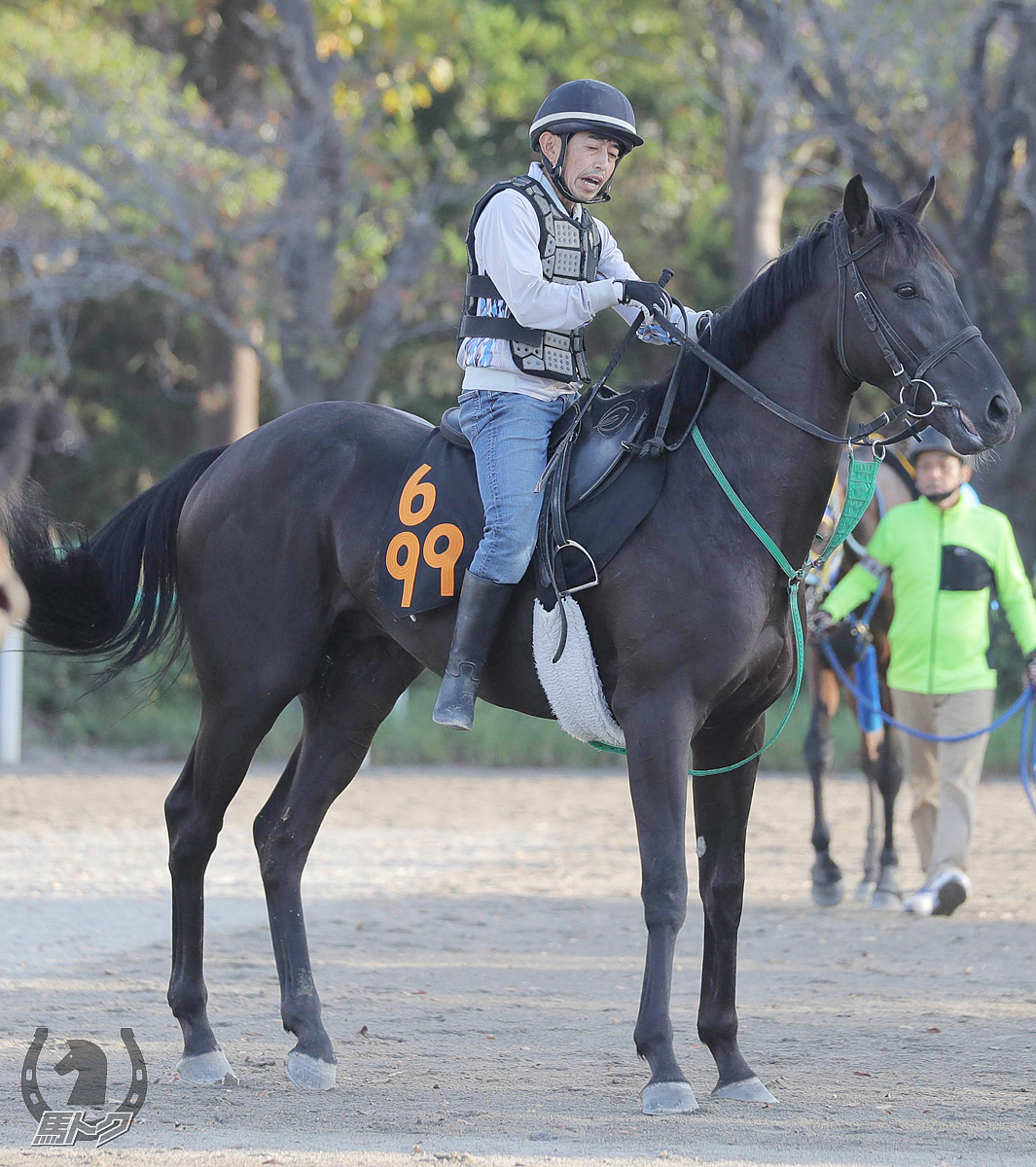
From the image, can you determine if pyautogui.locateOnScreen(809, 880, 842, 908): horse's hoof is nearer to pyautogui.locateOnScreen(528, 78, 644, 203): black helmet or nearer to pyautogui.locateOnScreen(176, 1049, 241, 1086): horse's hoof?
pyautogui.locateOnScreen(176, 1049, 241, 1086): horse's hoof

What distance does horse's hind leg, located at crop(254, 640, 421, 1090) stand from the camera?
470 cm

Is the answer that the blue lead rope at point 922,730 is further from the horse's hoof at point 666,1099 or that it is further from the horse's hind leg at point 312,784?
the horse's hoof at point 666,1099

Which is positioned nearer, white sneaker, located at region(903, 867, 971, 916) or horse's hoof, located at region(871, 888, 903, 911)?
white sneaker, located at region(903, 867, 971, 916)

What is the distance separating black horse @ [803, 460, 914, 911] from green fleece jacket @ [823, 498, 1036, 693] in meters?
0.19

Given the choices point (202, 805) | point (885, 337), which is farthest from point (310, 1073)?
point (885, 337)

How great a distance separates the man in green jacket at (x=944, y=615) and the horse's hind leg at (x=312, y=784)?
117 inches

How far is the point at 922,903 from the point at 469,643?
3.88 metres

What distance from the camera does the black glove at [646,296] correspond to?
418 centimetres

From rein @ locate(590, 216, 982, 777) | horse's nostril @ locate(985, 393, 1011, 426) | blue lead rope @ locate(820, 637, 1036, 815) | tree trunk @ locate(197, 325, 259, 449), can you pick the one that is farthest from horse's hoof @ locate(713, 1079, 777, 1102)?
tree trunk @ locate(197, 325, 259, 449)

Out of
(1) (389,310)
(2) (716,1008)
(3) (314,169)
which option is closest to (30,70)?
(3) (314,169)

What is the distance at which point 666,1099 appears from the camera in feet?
13.3

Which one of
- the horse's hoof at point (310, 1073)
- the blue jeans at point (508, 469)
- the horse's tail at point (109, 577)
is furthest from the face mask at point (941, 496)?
the horse's hoof at point (310, 1073)

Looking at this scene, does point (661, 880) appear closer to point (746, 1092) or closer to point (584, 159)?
point (746, 1092)

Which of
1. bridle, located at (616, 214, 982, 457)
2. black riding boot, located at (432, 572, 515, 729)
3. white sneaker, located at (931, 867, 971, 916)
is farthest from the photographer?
white sneaker, located at (931, 867, 971, 916)
